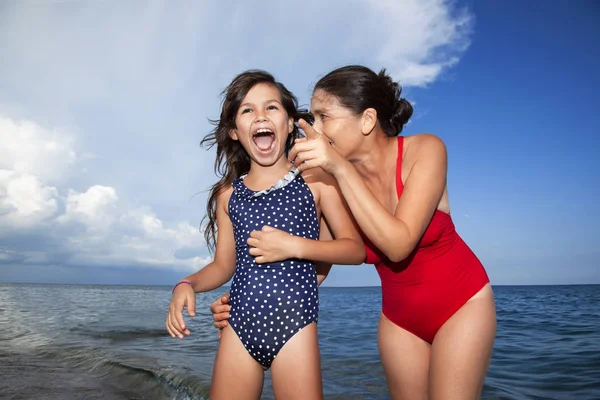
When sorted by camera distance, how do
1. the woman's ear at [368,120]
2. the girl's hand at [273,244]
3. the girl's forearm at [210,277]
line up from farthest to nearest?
the girl's forearm at [210,277] → the woman's ear at [368,120] → the girl's hand at [273,244]

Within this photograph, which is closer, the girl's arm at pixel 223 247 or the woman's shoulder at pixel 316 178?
the woman's shoulder at pixel 316 178

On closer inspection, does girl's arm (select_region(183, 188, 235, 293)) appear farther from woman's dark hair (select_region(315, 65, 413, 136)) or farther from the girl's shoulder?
the girl's shoulder

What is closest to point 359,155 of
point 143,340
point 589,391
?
point 589,391

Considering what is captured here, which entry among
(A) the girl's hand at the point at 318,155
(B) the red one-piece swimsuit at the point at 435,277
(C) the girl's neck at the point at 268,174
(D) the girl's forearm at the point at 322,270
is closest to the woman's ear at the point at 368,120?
(B) the red one-piece swimsuit at the point at 435,277

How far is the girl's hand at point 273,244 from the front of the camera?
2.44 meters

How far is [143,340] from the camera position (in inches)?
421

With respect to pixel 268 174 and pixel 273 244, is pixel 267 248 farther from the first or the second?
pixel 268 174

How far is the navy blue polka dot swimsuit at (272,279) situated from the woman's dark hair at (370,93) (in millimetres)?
597

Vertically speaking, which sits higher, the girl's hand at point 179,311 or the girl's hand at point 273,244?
the girl's hand at point 273,244

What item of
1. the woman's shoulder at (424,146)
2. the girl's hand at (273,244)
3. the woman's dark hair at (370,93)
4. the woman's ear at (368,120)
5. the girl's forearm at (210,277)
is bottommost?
the girl's forearm at (210,277)

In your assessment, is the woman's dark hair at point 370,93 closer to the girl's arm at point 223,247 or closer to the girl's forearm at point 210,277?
the girl's arm at point 223,247

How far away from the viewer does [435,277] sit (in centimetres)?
255

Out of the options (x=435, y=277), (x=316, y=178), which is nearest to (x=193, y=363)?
(x=316, y=178)

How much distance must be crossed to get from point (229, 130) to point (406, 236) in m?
1.63
